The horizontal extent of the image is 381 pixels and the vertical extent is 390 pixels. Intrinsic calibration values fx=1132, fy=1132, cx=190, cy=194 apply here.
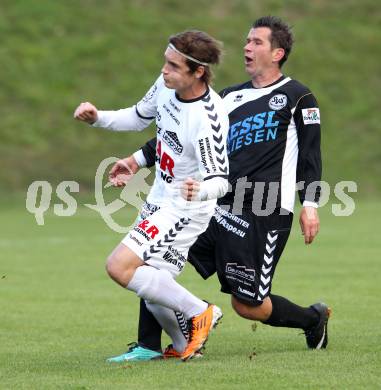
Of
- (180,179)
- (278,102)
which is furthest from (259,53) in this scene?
(180,179)

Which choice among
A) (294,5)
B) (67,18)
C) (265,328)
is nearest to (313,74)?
(294,5)

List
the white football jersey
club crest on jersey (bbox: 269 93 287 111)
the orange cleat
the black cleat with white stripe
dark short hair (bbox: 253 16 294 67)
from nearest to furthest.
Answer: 1. the white football jersey
2. the orange cleat
3. club crest on jersey (bbox: 269 93 287 111)
4. dark short hair (bbox: 253 16 294 67)
5. the black cleat with white stripe

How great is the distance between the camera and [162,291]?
7.18 m

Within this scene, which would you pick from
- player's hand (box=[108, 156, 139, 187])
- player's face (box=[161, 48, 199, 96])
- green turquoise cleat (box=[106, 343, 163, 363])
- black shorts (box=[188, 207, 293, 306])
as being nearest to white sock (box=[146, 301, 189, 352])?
green turquoise cleat (box=[106, 343, 163, 363])

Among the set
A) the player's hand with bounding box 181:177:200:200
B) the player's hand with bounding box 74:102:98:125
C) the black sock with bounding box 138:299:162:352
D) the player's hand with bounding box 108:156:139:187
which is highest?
the player's hand with bounding box 74:102:98:125

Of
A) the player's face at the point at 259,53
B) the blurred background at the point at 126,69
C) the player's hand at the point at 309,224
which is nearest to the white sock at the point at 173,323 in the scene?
the player's hand at the point at 309,224

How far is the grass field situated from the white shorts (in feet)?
2.19

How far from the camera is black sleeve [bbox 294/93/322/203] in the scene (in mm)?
7539

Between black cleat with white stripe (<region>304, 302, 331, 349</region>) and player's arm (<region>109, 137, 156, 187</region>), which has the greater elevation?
player's arm (<region>109, 137, 156, 187</region>)

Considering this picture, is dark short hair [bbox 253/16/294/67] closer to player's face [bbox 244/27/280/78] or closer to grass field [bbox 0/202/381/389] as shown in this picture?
player's face [bbox 244/27/280/78]

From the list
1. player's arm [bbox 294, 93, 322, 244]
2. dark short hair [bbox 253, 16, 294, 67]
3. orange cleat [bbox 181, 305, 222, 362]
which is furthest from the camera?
dark short hair [bbox 253, 16, 294, 67]

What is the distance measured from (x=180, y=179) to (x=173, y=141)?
25cm

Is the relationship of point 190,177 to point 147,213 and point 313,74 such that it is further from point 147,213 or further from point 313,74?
point 313,74

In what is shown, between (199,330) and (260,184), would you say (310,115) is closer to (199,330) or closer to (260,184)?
(260,184)
